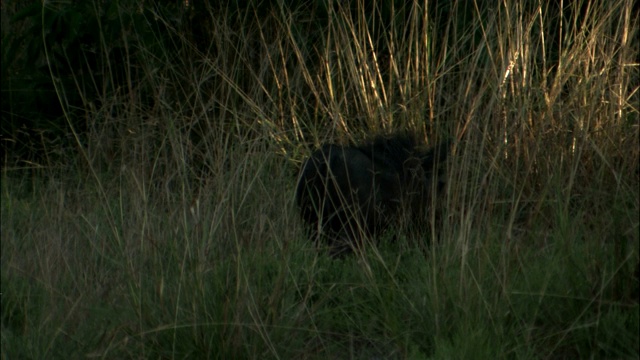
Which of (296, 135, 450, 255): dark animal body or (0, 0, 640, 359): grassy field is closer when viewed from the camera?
(0, 0, 640, 359): grassy field

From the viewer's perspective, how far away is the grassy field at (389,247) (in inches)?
131

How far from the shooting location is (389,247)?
14.3 ft

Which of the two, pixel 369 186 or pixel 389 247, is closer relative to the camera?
pixel 389 247

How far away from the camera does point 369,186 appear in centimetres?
459

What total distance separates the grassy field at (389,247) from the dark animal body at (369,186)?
0.12m

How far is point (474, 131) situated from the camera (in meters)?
4.17

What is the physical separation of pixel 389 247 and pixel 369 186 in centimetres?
34

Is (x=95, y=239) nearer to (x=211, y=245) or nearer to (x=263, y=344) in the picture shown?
(x=211, y=245)

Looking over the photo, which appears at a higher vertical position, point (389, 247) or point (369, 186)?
point (369, 186)

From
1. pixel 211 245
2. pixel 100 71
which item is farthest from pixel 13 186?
pixel 211 245

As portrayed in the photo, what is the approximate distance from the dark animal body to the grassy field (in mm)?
124

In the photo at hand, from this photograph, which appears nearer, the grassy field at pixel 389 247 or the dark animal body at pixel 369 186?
the grassy field at pixel 389 247

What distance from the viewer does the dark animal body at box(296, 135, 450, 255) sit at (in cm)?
448

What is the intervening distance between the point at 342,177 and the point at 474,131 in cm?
68
